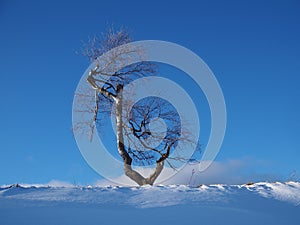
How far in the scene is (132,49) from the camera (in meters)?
9.83

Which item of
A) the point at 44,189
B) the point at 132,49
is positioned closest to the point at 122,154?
the point at 132,49

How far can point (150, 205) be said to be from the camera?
406 cm

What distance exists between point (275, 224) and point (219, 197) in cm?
82

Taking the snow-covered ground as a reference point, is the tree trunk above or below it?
above

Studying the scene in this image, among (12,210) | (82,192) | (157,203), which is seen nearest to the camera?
(12,210)

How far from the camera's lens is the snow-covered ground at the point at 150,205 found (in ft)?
12.0

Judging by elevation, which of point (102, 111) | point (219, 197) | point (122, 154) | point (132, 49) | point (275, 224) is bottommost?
point (275, 224)

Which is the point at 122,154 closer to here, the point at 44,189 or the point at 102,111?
the point at 102,111

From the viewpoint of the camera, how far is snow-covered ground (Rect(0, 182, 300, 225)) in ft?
12.0

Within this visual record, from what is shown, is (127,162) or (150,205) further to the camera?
(127,162)

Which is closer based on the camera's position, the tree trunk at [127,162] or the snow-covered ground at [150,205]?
the snow-covered ground at [150,205]

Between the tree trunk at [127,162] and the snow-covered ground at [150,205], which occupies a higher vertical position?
the tree trunk at [127,162]

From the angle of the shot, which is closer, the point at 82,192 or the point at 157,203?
the point at 157,203

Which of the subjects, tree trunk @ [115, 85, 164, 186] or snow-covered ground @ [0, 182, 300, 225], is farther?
tree trunk @ [115, 85, 164, 186]
